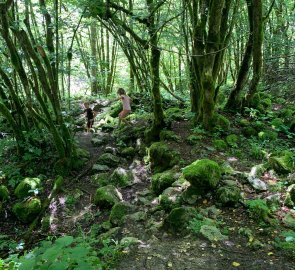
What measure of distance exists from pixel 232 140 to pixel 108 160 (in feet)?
10.1

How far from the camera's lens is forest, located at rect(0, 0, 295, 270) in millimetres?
4141

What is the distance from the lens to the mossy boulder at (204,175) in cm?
528

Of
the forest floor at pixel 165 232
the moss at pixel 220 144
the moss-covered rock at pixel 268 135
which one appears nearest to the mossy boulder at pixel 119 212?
the forest floor at pixel 165 232

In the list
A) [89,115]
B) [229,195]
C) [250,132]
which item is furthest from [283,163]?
[89,115]

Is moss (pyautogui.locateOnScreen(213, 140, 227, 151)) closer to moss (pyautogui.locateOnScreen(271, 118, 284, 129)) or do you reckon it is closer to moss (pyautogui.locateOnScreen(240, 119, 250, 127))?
moss (pyautogui.locateOnScreen(240, 119, 250, 127))

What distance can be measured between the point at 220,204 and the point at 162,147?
7.71 feet

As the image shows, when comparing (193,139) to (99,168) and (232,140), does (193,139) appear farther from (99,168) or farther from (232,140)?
(99,168)

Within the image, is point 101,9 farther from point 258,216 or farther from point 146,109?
point 146,109

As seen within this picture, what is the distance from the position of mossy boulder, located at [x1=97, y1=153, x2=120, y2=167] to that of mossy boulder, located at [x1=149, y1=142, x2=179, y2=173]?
45.2 inches

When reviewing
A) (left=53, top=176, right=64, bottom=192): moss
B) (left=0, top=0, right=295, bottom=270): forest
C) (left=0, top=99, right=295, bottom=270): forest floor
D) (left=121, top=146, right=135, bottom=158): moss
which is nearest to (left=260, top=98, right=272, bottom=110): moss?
(left=0, top=0, right=295, bottom=270): forest

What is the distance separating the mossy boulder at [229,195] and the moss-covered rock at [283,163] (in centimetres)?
111

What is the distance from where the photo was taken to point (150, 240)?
14.7 feet

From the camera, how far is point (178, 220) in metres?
4.63

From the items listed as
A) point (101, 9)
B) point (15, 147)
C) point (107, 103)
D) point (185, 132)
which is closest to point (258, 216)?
point (185, 132)
